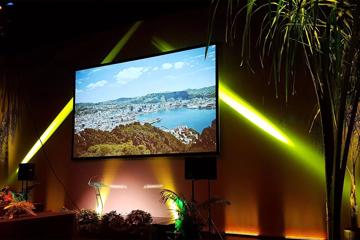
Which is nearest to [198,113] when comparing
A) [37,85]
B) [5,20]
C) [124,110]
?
[124,110]

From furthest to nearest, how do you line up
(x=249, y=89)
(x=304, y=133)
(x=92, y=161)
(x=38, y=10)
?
(x=92, y=161) → (x=38, y=10) → (x=249, y=89) → (x=304, y=133)

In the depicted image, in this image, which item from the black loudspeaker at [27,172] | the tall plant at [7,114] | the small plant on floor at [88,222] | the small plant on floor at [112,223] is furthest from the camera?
the tall plant at [7,114]

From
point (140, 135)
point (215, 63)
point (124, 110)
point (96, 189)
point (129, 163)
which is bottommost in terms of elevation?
point (96, 189)

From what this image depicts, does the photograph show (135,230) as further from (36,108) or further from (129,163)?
(36,108)

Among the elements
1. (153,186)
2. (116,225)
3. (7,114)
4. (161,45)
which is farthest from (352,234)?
(7,114)

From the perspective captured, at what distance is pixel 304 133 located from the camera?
15.6 feet

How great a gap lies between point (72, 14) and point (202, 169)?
3.14 metres

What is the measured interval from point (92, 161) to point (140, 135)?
110 centimetres

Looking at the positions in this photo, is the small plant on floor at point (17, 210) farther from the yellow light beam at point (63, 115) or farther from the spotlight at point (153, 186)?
the yellow light beam at point (63, 115)

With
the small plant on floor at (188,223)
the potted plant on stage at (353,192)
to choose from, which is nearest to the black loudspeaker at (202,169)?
the small plant on floor at (188,223)

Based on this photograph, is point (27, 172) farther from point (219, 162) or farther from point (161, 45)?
point (219, 162)

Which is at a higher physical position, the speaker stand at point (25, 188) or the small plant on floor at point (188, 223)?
the speaker stand at point (25, 188)

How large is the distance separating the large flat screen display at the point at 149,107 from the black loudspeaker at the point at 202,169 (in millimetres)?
601

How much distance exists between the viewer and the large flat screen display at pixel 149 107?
5.43 metres
